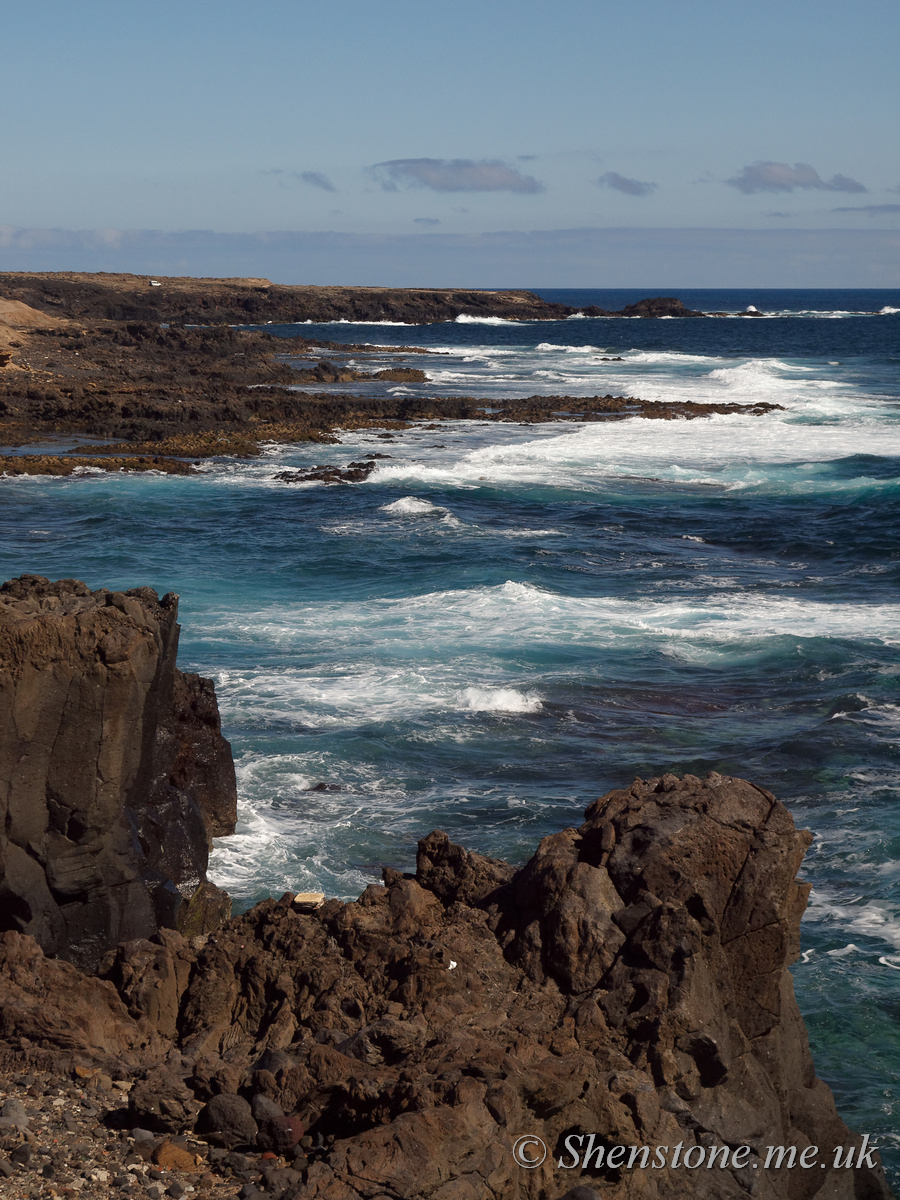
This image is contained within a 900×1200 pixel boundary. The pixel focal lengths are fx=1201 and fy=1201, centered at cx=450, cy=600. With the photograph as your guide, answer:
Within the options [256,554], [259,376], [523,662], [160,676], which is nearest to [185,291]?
[259,376]

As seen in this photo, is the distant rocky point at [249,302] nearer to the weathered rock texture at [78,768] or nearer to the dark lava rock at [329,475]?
the dark lava rock at [329,475]

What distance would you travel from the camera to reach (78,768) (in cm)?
857

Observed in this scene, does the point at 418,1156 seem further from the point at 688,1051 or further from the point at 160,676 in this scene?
the point at 160,676

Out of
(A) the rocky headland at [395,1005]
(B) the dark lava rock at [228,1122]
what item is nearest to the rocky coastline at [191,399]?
(A) the rocky headland at [395,1005]

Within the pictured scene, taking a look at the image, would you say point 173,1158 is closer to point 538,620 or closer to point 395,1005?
point 395,1005

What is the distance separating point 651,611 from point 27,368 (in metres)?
40.6

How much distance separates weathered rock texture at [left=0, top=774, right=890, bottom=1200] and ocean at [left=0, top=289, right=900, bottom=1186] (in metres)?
2.15

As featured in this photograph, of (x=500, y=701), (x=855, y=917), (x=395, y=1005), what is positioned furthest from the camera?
(x=500, y=701)

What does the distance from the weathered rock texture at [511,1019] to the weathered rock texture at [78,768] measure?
0.95 meters

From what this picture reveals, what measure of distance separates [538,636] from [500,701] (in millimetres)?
3441

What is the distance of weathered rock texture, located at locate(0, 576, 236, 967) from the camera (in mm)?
8312

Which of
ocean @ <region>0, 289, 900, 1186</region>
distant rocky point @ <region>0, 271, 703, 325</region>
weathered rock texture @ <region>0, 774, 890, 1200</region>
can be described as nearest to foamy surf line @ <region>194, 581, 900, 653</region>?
ocean @ <region>0, 289, 900, 1186</region>

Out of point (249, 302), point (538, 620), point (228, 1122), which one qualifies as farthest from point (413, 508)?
point (249, 302)

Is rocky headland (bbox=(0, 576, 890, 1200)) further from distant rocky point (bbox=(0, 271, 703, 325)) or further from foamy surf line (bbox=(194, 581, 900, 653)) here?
distant rocky point (bbox=(0, 271, 703, 325))
